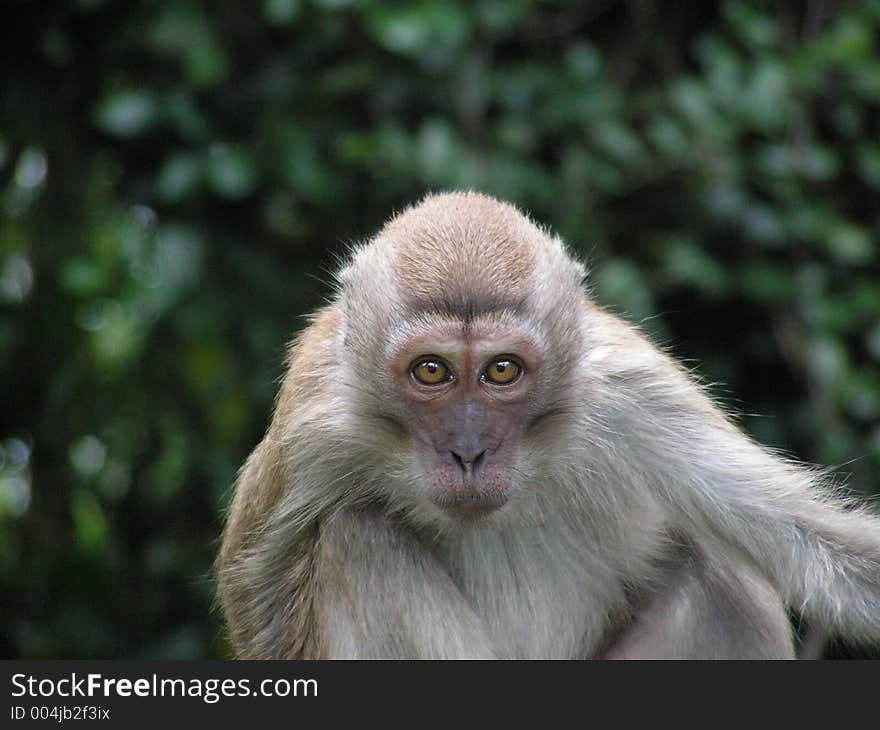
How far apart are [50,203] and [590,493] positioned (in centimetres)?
499

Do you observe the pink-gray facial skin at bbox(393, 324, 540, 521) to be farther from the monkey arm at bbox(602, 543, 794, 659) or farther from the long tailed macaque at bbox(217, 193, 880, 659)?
the monkey arm at bbox(602, 543, 794, 659)

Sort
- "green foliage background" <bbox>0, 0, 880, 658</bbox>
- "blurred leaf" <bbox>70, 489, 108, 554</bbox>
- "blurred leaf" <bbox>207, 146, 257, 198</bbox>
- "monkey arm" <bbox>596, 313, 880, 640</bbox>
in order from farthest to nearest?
"blurred leaf" <bbox>70, 489, 108, 554</bbox> < "green foliage background" <bbox>0, 0, 880, 658</bbox> < "blurred leaf" <bbox>207, 146, 257, 198</bbox> < "monkey arm" <bbox>596, 313, 880, 640</bbox>

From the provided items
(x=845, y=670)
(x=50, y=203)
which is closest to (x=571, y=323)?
(x=845, y=670)

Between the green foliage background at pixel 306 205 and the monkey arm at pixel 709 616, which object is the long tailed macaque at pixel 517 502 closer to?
the monkey arm at pixel 709 616

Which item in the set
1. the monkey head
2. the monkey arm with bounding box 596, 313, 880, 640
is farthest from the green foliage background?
the monkey head

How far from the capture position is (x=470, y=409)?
187 inches

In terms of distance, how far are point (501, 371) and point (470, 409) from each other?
21 centimetres

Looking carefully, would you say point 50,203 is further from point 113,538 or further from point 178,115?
point 113,538

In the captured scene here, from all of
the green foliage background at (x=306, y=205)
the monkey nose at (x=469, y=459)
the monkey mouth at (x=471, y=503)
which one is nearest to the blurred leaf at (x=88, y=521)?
the green foliage background at (x=306, y=205)

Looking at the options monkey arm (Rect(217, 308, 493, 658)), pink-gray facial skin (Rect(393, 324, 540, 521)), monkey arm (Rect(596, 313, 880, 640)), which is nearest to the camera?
pink-gray facial skin (Rect(393, 324, 540, 521))

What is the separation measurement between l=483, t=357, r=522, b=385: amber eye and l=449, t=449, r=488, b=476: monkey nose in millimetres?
279

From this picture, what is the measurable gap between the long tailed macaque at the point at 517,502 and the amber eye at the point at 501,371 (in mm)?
12

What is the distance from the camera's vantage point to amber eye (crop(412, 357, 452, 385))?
4.83 m

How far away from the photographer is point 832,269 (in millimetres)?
8281
